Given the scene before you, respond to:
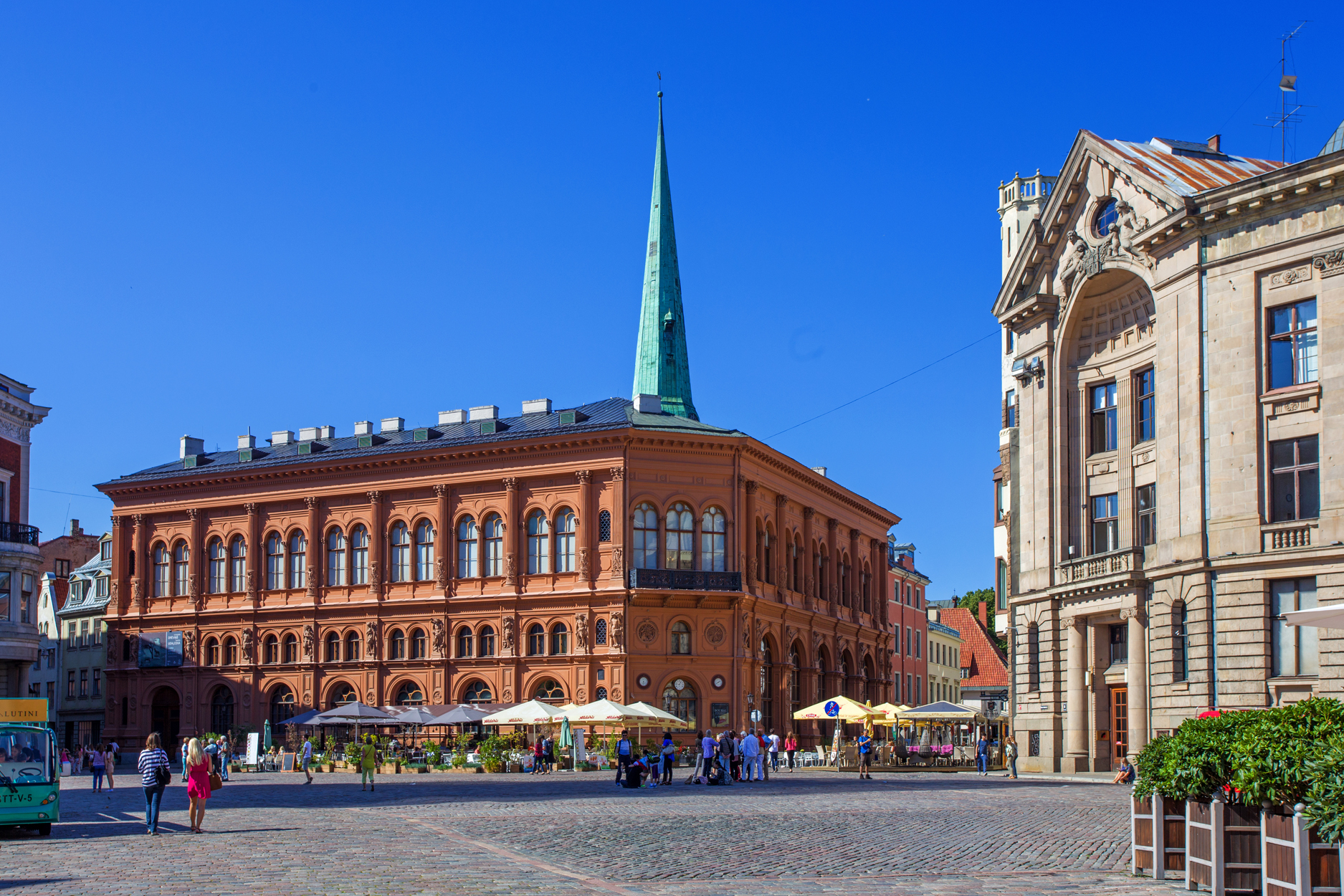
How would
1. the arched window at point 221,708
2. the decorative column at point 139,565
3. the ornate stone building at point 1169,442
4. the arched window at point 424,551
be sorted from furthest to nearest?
the decorative column at point 139,565 < the arched window at point 221,708 < the arched window at point 424,551 < the ornate stone building at point 1169,442

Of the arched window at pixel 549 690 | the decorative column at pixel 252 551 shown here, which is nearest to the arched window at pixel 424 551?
the arched window at pixel 549 690

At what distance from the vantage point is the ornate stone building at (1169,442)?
37.7 meters

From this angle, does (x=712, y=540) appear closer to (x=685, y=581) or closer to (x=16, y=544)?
(x=685, y=581)

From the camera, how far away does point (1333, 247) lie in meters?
37.4

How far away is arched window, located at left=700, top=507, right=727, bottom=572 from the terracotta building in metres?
0.09

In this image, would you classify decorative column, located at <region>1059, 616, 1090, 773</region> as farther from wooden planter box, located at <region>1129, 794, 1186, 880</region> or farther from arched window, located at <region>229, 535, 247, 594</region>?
arched window, located at <region>229, 535, 247, 594</region>

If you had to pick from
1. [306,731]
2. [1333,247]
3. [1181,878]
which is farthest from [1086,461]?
[306,731]

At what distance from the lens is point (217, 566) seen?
2972 inches

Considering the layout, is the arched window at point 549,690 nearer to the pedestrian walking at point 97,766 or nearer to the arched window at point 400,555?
the arched window at point 400,555

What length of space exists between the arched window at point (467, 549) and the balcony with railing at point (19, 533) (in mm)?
17586

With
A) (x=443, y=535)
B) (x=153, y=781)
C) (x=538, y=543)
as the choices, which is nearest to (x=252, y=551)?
(x=443, y=535)

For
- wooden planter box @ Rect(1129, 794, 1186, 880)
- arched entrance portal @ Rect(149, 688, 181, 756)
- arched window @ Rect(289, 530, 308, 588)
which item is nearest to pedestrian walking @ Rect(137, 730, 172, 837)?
wooden planter box @ Rect(1129, 794, 1186, 880)

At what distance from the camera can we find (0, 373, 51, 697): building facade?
196ft

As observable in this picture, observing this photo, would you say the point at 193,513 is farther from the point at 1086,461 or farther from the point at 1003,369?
the point at 1086,461
